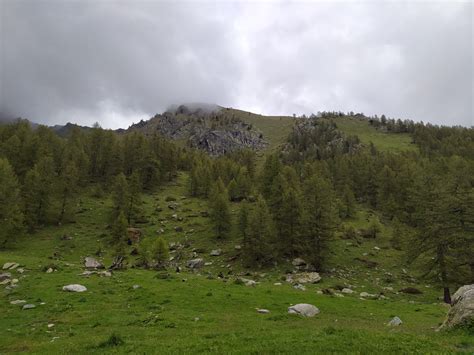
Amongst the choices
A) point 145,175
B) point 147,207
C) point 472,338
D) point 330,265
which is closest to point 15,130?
point 145,175

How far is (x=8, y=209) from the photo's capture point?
5531 cm

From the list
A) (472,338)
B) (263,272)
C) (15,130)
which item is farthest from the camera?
(15,130)

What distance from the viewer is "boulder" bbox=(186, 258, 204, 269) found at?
2003 inches

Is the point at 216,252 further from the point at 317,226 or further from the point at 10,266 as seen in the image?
the point at 10,266

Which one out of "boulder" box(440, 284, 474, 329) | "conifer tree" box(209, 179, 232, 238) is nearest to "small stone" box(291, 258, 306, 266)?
"conifer tree" box(209, 179, 232, 238)

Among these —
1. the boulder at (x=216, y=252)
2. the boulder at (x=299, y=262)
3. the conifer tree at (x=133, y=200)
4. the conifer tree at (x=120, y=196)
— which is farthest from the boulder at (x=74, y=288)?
the conifer tree at (x=133, y=200)

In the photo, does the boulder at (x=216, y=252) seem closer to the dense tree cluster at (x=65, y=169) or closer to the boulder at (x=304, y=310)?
the dense tree cluster at (x=65, y=169)

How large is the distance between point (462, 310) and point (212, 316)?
541 inches

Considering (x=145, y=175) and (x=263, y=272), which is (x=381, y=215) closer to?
(x=263, y=272)

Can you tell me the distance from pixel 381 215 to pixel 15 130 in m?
111

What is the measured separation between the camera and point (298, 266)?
166 ft

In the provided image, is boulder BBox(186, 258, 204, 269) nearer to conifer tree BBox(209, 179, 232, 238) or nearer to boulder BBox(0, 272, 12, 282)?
conifer tree BBox(209, 179, 232, 238)

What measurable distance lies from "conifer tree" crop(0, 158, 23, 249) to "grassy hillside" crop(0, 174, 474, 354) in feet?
62.5

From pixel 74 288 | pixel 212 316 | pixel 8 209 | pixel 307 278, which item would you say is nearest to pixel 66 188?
pixel 8 209
